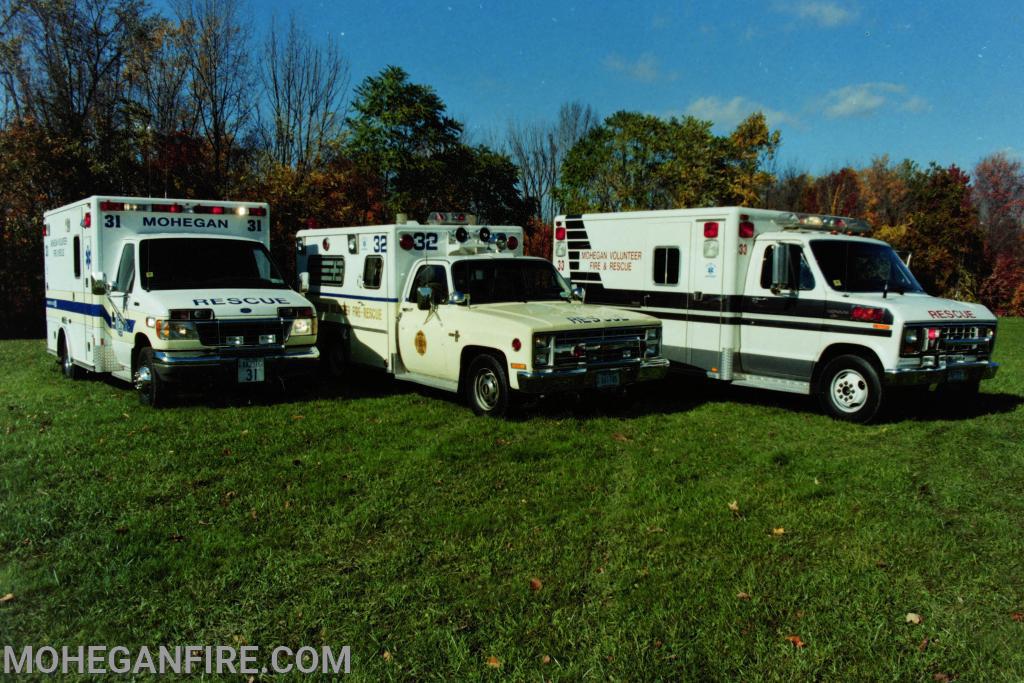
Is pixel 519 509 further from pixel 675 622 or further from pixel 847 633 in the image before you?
pixel 847 633

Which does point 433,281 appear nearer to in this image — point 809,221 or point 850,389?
point 809,221

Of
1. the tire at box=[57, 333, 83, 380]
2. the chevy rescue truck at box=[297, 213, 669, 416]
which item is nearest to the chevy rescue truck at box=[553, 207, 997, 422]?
the chevy rescue truck at box=[297, 213, 669, 416]

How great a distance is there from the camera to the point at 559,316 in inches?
346

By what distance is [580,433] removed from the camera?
8039 mm

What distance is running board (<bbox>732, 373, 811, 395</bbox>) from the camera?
955 centimetres

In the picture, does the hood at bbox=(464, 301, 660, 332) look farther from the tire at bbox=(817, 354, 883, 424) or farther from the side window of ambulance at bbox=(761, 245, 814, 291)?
the tire at bbox=(817, 354, 883, 424)

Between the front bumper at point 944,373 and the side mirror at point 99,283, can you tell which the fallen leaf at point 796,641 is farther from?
the side mirror at point 99,283

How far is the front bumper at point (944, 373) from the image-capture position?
28.4 feet

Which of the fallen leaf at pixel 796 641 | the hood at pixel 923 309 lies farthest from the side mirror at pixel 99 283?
the hood at pixel 923 309

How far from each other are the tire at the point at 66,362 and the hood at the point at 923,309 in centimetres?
1113

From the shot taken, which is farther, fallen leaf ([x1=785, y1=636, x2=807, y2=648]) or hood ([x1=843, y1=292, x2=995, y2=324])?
hood ([x1=843, y1=292, x2=995, y2=324])

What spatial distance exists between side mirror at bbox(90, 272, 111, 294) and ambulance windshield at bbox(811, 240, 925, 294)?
9072 millimetres

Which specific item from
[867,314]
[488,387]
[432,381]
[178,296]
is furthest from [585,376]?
[178,296]

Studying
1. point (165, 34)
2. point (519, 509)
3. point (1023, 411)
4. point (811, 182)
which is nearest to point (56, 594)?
point (519, 509)
